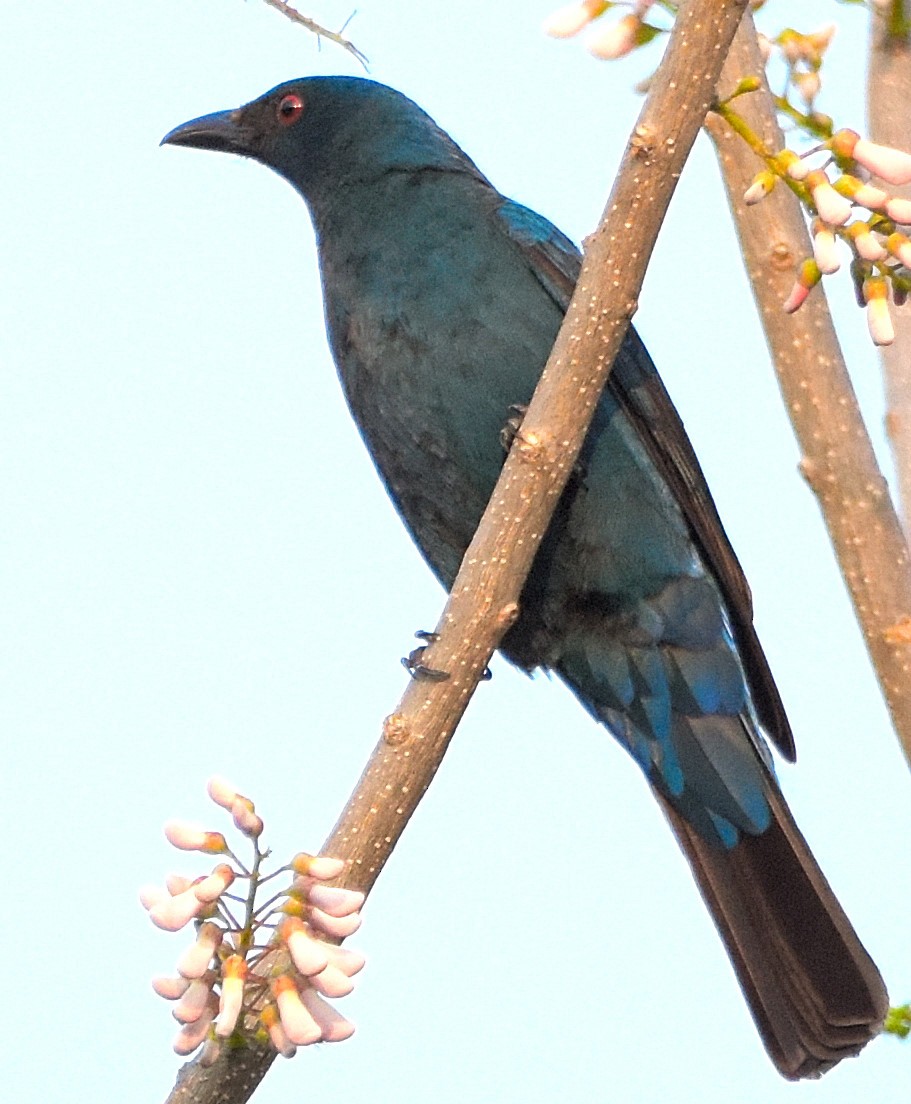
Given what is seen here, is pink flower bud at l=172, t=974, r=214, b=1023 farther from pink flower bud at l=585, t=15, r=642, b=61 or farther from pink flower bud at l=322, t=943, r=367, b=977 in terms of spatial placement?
pink flower bud at l=585, t=15, r=642, b=61

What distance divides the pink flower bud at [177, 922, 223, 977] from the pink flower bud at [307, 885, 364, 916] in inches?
6.4

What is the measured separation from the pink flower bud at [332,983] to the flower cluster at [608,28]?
2000 millimetres

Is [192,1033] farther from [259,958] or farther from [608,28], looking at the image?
[608,28]

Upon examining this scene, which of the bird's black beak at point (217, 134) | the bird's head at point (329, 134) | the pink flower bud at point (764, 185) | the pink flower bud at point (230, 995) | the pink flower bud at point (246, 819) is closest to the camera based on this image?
the pink flower bud at point (230, 995)

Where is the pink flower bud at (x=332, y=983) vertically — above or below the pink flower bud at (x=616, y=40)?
below

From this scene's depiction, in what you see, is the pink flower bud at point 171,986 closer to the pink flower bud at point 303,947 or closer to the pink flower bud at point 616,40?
the pink flower bud at point 303,947

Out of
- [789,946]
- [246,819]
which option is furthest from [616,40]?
[789,946]

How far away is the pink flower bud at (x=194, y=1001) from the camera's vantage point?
2.43m

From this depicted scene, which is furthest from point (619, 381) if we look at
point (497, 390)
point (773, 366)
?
point (773, 366)

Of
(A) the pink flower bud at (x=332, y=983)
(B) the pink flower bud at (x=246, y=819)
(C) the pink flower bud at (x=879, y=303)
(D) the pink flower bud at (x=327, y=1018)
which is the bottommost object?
(D) the pink flower bud at (x=327, y=1018)

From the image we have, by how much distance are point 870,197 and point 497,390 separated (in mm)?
1480

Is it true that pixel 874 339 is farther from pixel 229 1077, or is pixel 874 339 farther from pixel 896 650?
pixel 229 1077

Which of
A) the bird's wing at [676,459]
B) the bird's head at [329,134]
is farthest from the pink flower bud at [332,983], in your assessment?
the bird's head at [329,134]

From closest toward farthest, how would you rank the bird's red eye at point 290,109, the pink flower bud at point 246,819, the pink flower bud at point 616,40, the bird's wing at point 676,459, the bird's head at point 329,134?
the pink flower bud at point 246,819, the pink flower bud at point 616,40, the bird's wing at point 676,459, the bird's head at point 329,134, the bird's red eye at point 290,109
